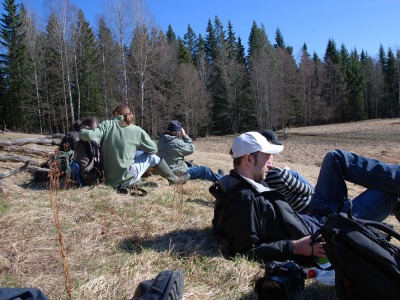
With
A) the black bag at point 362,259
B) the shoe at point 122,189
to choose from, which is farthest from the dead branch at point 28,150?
the black bag at point 362,259

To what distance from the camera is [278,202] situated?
290cm

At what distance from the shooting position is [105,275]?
2.62 m

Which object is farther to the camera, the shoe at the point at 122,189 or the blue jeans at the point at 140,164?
the blue jeans at the point at 140,164

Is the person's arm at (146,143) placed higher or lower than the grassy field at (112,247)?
higher

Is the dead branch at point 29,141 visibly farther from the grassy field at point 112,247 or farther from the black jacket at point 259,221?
the black jacket at point 259,221

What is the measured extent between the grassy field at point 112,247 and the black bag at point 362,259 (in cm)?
49

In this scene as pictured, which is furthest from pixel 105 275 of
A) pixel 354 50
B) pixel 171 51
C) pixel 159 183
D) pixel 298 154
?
pixel 354 50

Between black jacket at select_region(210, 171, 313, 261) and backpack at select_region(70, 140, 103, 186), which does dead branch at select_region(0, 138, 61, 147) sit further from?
black jacket at select_region(210, 171, 313, 261)

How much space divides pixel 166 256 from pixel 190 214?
141 cm

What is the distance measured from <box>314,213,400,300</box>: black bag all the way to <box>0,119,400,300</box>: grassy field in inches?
19.3

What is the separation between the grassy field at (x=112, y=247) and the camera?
251 centimetres

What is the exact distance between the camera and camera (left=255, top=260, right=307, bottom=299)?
224cm

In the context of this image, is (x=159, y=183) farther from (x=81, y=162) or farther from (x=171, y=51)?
(x=171, y=51)

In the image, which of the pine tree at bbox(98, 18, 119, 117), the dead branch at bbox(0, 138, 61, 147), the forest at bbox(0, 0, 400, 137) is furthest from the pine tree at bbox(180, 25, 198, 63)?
the dead branch at bbox(0, 138, 61, 147)
